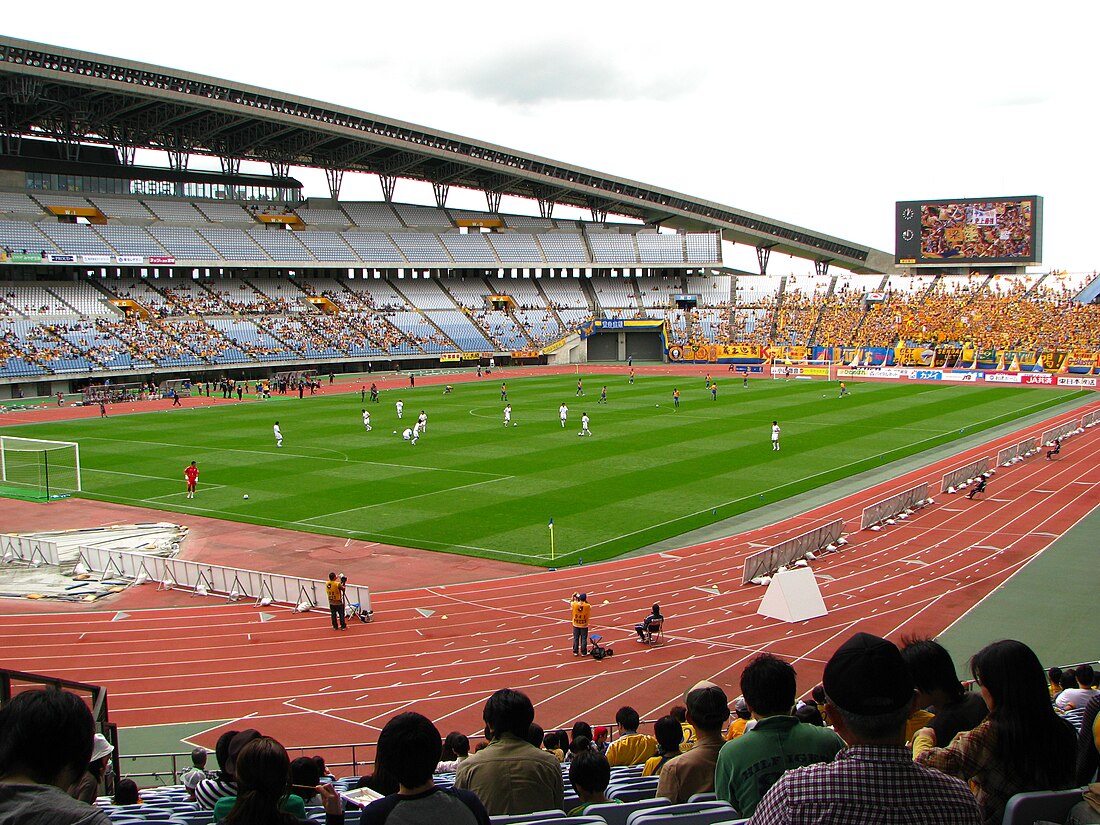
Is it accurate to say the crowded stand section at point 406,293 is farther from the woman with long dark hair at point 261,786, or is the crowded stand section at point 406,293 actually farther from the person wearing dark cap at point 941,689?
the person wearing dark cap at point 941,689

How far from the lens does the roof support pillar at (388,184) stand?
3915 inches

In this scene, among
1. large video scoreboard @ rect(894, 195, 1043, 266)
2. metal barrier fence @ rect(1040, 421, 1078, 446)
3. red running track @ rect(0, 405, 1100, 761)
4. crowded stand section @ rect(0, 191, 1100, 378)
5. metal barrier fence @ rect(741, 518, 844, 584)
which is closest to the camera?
red running track @ rect(0, 405, 1100, 761)

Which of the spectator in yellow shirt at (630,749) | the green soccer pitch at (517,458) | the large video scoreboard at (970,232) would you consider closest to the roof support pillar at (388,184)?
the green soccer pitch at (517,458)

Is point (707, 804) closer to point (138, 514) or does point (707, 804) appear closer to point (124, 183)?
point (138, 514)

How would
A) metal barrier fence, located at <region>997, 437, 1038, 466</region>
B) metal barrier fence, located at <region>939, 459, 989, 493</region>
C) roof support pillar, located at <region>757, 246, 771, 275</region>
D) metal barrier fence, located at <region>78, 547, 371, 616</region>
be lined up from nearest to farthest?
metal barrier fence, located at <region>78, 547, 371, 616</region> < metal barrier fence, located at <region>939, 459, 989, 493</region> < metal barrier fence, located at <region>997, 437, 1038, 466</region> < roof support pillar, located at <region>757, 246, 771, 275</region>

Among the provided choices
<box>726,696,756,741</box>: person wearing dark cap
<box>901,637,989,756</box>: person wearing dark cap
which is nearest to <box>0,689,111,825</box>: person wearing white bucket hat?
<box>901,637,989,756</box>: person wearing dark cap

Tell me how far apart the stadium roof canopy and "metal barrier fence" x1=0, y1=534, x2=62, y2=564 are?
1950 inches

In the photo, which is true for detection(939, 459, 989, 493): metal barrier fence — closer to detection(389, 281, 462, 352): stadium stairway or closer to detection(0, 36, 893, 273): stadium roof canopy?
detection(0, 36, 893, 273): stadium roof canopy

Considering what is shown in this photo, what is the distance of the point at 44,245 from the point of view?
3002 inches

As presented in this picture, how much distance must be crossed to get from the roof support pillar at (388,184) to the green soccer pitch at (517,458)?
41.8 m

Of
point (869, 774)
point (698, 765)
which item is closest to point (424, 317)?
point (698, 765)

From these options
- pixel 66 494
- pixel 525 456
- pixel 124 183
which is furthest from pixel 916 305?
pixel 66 494

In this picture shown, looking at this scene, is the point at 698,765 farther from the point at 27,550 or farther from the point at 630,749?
the point at 27,550

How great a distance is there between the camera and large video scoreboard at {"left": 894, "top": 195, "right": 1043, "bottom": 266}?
98.1m
